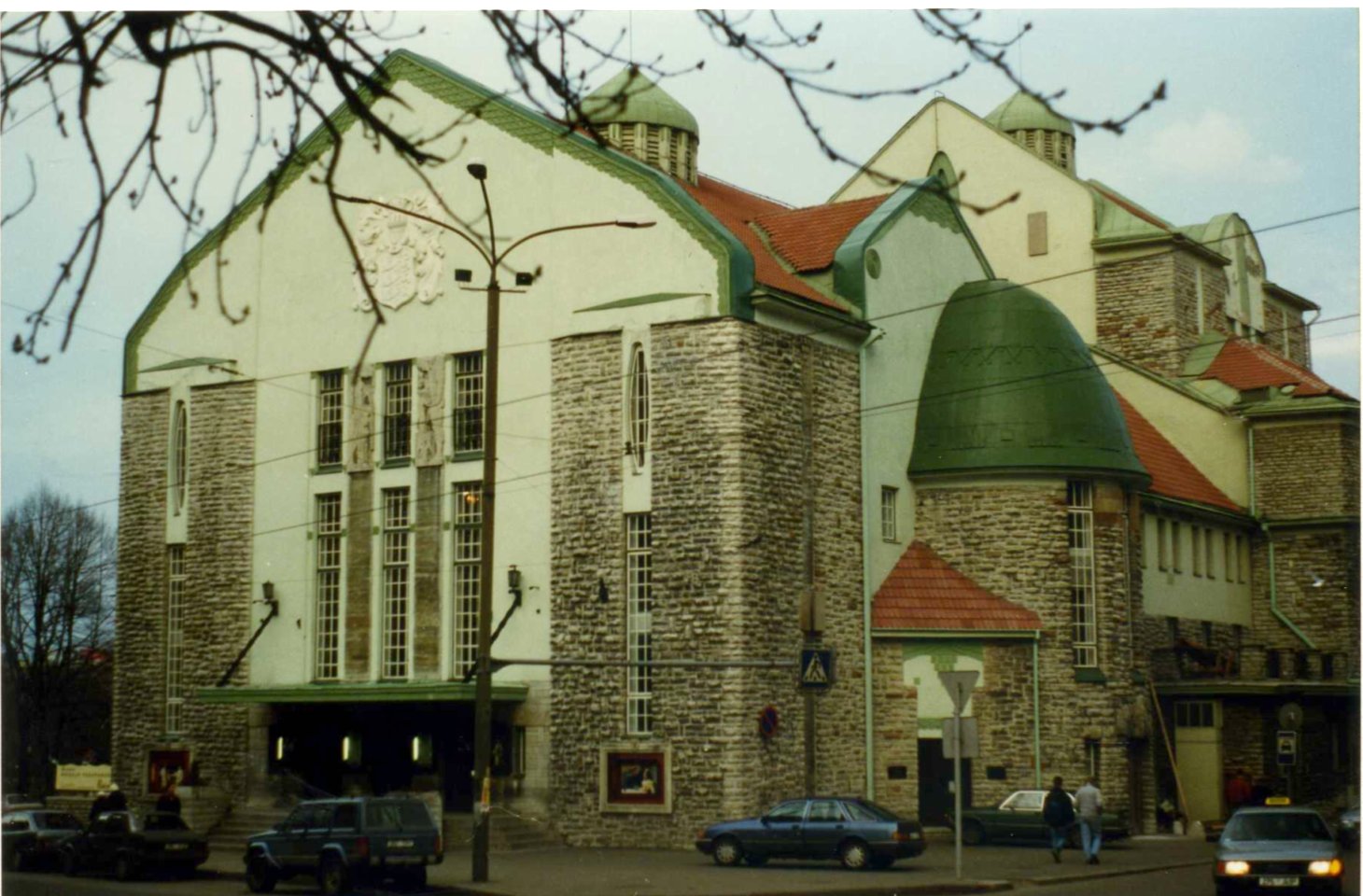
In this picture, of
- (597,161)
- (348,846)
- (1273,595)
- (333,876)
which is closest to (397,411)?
(597,161)

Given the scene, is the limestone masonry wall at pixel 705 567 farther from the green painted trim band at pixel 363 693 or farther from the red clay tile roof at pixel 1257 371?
the red clay tile roof at pixel 1257 371

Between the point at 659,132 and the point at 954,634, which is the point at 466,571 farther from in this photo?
the point at 659,132

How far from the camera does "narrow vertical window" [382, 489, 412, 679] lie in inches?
1547

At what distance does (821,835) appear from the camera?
31.0m

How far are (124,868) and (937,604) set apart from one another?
1691 centimetres

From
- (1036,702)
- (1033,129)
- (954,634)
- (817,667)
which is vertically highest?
(1033,129)

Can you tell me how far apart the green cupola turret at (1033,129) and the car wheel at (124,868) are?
3573 cm

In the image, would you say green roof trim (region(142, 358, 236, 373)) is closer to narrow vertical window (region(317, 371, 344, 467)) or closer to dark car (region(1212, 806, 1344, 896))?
narrow vertical window (region(317, 371, 344, 467))

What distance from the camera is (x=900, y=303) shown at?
41.1 meters

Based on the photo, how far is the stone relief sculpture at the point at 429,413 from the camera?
39.1 m

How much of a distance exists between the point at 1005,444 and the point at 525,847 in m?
12.9

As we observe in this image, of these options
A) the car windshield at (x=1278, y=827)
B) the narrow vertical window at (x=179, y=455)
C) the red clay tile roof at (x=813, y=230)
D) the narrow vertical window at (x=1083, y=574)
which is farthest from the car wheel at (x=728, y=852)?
the narrow vertical window at (x=179, y=455)

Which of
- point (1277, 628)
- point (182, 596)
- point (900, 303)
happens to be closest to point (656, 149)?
point (900, 303)

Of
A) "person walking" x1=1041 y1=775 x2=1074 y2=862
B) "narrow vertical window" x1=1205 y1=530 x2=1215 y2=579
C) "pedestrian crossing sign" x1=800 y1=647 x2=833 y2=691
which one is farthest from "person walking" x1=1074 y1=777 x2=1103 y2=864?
"narrow vertical window" x1=1205 y1=530 x2=1215 y2=579
